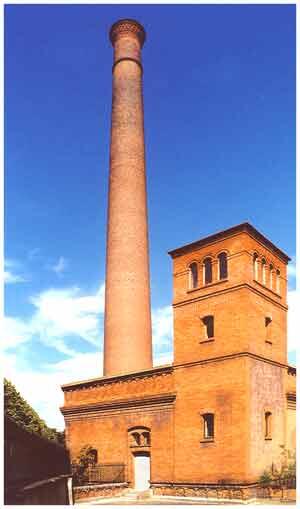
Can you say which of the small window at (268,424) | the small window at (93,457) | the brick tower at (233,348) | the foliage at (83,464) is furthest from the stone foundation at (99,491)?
the small window at (268,424)

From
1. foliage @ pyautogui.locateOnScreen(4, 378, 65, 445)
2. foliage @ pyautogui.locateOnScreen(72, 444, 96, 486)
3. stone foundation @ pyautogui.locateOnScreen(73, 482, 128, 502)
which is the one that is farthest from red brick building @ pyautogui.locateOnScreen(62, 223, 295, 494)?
foliage @ pyautogui.locateOnScreen(4, 378, 65, 445)

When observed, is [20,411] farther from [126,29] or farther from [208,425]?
[126,29]

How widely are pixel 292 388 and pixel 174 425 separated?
575 cm

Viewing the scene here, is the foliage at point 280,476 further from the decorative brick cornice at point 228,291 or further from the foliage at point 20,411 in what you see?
the foliage at point 20,411

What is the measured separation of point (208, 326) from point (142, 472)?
6908 millimetres

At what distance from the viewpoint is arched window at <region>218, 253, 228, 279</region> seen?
77.0ft

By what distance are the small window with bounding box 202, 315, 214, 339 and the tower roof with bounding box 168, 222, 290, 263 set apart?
3.19 meters

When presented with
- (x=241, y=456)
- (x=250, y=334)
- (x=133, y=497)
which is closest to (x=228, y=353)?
(x=250, y=334)

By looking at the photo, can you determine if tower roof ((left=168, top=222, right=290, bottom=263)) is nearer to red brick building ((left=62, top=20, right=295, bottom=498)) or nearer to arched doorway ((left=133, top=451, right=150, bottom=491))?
red brick building ((left=62, top=20, right=295, bottom=498))

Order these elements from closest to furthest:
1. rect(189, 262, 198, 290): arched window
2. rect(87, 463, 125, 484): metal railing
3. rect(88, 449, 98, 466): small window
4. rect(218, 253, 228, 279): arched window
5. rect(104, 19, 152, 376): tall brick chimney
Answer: rect(218, 253, 228, 279): arched window, rect(87, 463, 125, 484): metal railing, rect(189, 262, 198, 290): arched window, rect(88, 449, 98, 466): small window, rect(104, 19, 152, 376): tall brick chimney

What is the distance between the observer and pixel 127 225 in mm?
31094

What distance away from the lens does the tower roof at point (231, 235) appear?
75.6ft

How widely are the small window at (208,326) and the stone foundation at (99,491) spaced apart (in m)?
7.38

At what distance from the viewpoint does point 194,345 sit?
76.8 ft
